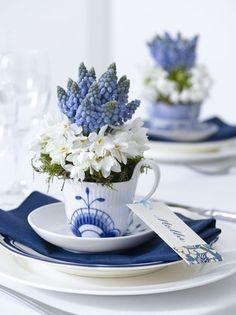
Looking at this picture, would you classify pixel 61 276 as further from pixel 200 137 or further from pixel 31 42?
pixel 31 42

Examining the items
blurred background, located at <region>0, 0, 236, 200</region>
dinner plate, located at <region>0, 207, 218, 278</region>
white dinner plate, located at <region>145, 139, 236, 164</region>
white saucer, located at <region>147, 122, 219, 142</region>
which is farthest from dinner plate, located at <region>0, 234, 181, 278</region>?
blurred background, located at <region>0, 0, 236, 200</region>

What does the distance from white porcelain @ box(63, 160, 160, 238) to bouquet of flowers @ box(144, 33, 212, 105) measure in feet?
2.75

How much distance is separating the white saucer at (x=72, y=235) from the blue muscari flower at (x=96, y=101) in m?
0.14

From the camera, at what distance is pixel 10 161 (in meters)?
1.71

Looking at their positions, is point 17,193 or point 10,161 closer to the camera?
point 17,193

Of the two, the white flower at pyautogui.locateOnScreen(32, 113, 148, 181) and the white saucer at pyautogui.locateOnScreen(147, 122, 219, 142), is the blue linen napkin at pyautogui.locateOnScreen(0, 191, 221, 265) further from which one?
the white saucer at pyautogui.locateOnScreen(147, 122, 219, 142)

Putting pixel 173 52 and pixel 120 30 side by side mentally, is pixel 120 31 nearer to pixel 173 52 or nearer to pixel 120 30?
pixel 120 30

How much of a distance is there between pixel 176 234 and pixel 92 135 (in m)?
0.17

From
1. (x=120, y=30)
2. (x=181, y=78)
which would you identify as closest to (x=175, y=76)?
(x=181, y=78)

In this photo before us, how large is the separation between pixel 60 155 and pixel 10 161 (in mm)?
727

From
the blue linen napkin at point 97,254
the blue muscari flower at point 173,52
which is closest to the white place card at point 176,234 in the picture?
the blue linen napkin at point 97,254

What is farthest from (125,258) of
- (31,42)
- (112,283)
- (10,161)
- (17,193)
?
(31,42)

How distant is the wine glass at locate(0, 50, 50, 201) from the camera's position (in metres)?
1.46

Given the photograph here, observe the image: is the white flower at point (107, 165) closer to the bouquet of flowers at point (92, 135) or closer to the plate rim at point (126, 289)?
the bouquet of flowers at point (92, 135)
